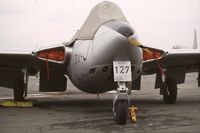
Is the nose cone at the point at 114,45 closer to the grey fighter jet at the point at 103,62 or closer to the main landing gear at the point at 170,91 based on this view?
the grey fighter jet at the point at 103,62

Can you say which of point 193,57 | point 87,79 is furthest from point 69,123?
point 193,57

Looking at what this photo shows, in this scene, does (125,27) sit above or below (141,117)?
above

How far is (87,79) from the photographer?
1022cm

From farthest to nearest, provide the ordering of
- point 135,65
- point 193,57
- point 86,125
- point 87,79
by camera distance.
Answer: point 193,57 → point 87,79 → point 135,65 → point 86,125

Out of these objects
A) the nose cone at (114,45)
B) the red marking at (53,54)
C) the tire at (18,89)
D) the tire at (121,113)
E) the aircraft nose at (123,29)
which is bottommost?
the tire at (18,89)

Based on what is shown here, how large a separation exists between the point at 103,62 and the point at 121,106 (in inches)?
49.7

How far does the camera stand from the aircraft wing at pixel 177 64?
492 inches

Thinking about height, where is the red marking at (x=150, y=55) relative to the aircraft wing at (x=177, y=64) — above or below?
above

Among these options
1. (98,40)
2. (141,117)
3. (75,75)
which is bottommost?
(141,117)

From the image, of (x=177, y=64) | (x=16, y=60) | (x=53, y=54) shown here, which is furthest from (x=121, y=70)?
(x=177, y=64)

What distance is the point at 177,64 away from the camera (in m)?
13.9

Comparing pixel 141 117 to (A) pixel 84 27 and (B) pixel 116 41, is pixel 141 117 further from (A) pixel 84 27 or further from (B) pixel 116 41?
(A) pixel 84 27

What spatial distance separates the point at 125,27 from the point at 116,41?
38cm

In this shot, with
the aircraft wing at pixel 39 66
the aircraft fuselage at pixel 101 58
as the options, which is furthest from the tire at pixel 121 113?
the aircraft wing at pixel 39 66
